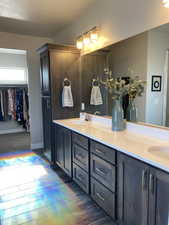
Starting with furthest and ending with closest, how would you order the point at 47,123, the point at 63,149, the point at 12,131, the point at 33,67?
1. the point at 12,131
2. the point at 33,67
3. the point at 47,123
4. the point at 63,149

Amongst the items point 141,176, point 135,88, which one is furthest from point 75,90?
point 141,176

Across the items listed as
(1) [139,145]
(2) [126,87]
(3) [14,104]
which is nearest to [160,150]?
(1) [139,145]

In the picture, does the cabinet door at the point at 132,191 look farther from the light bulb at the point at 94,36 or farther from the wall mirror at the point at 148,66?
the light bulb at the point at 94,36

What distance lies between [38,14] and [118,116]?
85.7 inches

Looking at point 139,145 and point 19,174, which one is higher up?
point 139,145

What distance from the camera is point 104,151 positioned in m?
1.76

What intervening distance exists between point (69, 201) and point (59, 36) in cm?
322

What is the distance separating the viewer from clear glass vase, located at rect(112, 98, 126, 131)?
2191mm

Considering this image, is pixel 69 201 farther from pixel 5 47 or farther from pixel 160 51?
pixel 5 47

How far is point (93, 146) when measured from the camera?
6.41ft

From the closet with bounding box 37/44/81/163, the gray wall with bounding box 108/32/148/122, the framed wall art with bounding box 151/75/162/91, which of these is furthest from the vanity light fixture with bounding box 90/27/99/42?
the framed wall art with bounding box 151/75/162/91

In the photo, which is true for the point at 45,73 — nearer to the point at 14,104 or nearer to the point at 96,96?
the point at 96,96

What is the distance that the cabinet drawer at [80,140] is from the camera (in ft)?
6.89

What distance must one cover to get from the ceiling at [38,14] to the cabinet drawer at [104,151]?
2.06 metres
